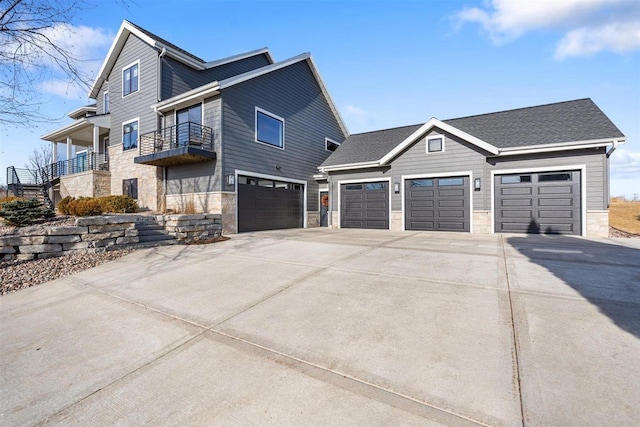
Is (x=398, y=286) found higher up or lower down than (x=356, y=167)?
lower down

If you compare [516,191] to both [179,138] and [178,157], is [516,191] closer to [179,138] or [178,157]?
[178,157]

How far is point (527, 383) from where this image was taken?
1911 millimetres

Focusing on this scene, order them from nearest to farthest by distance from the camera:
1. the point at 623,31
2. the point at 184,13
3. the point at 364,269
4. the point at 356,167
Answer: the point at 364,269
the point at 184,13
the point at 623,31
the point at 356,167

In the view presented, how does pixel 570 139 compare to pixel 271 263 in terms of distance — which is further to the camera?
pixel 570 139

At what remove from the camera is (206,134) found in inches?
446

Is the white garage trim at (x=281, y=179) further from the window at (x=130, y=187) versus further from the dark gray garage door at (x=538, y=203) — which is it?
the dark gray garage door at (x=538, y=203)

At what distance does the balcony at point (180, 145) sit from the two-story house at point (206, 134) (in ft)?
0.14

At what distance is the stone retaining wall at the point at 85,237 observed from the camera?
5.77 metres

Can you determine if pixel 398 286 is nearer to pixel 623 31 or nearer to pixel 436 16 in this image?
pixel 436 16

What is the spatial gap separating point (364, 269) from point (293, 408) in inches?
127

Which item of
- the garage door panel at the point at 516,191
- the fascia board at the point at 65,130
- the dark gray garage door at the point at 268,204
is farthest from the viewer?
the fascia board at the point at 65,130

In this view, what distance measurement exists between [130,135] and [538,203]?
18510 millimetres

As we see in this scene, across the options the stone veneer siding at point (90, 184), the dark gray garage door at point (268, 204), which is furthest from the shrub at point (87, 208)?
the dark gray garage door at point (268, 204)

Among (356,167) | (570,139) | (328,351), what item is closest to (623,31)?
(570,139)
